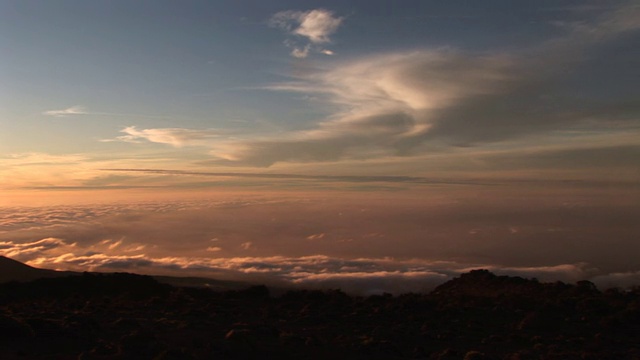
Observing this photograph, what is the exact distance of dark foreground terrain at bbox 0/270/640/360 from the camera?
52.6 ft

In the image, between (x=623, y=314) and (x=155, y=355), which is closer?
(x=155, y=355)

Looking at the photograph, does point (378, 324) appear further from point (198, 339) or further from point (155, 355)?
point (155, 355)

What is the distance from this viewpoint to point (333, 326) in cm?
2056

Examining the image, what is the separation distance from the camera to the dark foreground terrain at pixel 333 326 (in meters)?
16.0

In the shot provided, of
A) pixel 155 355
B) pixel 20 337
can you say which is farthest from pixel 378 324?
pixel 20 337

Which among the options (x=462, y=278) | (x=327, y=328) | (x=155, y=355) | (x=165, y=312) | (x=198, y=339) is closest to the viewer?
(x=155, y=355)

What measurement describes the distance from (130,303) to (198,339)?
10.1m

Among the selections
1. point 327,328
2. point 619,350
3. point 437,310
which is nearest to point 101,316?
point 327,328

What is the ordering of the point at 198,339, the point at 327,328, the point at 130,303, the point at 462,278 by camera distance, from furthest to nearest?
1. the point at 462,278
2. the point at 130,303
3. the point at 327,328
4. the point at 198,339

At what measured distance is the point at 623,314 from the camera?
2116cm

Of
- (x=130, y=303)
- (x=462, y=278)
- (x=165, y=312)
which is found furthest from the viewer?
(x=462, y=278)

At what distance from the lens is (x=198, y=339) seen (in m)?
17.1

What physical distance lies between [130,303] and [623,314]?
22390mm

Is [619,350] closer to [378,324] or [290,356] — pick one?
[378,324]
